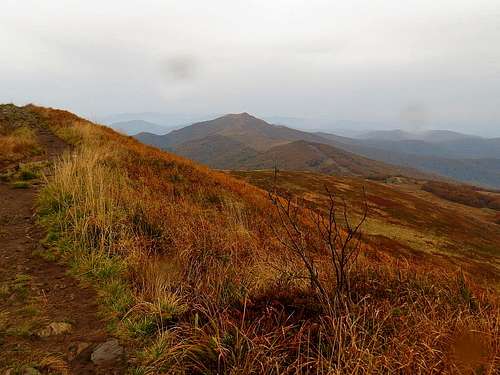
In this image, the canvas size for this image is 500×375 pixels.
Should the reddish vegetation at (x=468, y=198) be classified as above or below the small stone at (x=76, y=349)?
below

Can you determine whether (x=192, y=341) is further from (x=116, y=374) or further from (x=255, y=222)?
(x=255, y=222)

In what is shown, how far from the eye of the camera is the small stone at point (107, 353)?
3.55 m

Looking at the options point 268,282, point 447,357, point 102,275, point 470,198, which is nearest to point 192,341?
point 268,282

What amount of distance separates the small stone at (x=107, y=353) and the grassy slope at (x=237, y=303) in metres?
0.17

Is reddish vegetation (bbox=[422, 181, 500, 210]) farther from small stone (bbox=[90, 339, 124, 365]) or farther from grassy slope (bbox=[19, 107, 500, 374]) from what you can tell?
small stone (bbox=[90, 339, 124, 365])

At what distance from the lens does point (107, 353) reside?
3.66 meters

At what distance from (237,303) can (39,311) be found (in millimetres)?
2417

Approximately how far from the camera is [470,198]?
86250 mm

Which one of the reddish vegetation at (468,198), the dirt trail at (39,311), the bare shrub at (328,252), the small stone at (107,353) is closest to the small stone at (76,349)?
the dirt trail at (39,311)

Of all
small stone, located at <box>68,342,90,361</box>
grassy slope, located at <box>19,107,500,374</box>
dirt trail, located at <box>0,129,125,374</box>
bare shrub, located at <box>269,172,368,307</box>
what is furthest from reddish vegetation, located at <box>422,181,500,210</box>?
small stone, located at <box>68,342,90,361</box>

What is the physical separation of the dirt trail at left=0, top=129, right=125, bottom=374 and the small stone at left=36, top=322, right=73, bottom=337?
0.16ft

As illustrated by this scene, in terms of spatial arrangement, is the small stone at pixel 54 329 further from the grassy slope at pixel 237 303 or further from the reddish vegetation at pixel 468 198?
the reddish vegetation at pixel 468 198

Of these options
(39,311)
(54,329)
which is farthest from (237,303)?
(39,311)

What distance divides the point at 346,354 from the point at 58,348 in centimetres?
292
